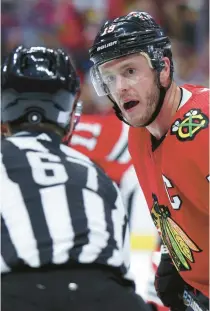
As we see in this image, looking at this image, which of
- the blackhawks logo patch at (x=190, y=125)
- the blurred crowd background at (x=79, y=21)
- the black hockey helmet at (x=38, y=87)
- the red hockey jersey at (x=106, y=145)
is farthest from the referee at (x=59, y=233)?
the blurred crowd background at (x=79, y=21)

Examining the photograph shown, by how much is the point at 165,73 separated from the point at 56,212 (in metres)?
0.43

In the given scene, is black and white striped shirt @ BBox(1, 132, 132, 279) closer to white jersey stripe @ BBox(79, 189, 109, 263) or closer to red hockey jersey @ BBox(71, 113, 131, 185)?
white jersey stripe @ BBox(79, 189, 109, 263)

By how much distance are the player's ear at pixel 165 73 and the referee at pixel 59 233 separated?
34cm

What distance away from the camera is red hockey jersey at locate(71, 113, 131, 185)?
3461 mm

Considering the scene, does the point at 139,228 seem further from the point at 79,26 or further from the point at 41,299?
the point at 41,299

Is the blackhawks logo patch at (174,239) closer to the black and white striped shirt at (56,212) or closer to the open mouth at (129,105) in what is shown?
the black and white striped shirt at (56,212)

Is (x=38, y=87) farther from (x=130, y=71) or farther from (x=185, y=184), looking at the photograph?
(x=185, y=184)

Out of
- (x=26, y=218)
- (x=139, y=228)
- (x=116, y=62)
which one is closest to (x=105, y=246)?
(x=26, y=218)

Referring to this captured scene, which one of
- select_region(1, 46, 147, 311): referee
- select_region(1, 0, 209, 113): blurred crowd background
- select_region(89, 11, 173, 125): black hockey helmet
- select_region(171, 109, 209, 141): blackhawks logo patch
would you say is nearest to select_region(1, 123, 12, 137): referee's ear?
select_region(1, 46, 147, 311): referee

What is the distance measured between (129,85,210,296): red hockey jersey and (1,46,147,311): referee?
0.13 meters

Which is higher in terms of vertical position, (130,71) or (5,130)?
(130,71)

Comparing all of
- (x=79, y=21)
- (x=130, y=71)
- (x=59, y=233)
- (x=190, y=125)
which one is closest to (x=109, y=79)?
(x=130, y=71)

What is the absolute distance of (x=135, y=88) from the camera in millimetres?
1728

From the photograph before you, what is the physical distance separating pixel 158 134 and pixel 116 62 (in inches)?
7.8
